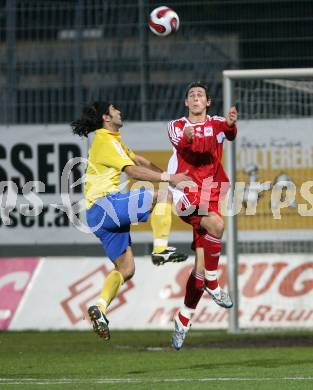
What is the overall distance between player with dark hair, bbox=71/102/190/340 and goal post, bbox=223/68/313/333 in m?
3.41

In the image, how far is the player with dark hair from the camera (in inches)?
424

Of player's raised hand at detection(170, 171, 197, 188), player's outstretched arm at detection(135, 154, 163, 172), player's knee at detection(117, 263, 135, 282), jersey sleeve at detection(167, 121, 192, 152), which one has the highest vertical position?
jersey sleeve at detection(167, 121, 192, 152)

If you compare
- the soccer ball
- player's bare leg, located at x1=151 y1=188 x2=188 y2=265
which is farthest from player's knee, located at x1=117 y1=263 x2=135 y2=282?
the soccer ball

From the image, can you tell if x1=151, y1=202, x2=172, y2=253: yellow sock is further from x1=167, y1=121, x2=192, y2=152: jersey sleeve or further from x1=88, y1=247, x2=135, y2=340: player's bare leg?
x1=167, y1=121, x2=192, y2=152: jersey sleeve

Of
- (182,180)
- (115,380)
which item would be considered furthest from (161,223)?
(115,380)

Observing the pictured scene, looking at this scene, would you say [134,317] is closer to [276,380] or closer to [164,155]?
[164,155]

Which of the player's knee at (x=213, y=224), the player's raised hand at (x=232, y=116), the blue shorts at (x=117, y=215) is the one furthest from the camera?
the player's knee at (x=213, y=224)

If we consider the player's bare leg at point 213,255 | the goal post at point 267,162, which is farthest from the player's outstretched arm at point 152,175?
the goal post at point 267,162

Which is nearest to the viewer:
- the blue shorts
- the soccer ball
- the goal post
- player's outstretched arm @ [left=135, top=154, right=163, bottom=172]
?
the blue shorts

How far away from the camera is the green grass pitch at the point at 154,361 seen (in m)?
9.52

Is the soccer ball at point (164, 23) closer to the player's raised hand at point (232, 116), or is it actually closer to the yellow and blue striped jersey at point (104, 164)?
the yellow and blue striped jersey at point (104, 164)

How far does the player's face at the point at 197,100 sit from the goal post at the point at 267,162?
3.54 meters

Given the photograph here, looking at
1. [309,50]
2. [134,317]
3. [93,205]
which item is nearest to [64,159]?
[134,317]

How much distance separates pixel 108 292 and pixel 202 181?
1347 mm
